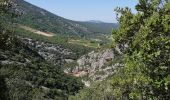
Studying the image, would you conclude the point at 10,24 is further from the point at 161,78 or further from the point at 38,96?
the point at 38,96

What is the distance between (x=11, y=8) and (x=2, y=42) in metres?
2.47

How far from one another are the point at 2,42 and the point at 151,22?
10.3m

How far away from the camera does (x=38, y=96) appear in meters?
188

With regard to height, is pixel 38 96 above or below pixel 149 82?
below

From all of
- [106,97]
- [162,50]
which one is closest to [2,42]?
[162,50]

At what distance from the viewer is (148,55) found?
2867 centimetres

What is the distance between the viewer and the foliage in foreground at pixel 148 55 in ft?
95.1

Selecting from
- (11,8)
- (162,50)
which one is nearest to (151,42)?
(162,50)

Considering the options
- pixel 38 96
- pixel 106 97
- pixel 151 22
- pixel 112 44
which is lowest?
pixel 38 96

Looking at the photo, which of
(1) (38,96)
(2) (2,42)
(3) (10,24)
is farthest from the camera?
(1) (38,96)

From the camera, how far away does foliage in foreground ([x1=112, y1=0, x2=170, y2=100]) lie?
95.1 feet

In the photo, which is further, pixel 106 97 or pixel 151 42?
pixel 106 97

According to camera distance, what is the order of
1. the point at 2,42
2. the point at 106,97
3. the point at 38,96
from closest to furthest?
the point at 2,42 → the point at 106,97 → the point at 38,96

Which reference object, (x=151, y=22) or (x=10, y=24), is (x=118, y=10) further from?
(x=10, y=24)
